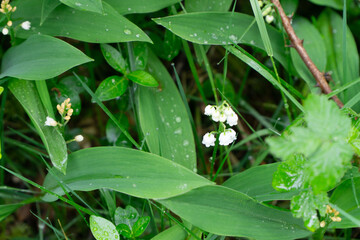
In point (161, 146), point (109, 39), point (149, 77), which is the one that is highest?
point (109, 39)

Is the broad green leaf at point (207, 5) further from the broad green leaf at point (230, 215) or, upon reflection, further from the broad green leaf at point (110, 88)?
the broad green leaf at point (230, 215)

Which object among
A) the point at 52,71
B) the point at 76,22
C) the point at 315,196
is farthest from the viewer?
the point at 76,22

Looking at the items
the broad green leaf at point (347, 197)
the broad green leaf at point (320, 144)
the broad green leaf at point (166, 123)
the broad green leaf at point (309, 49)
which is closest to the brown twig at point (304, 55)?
the broad green leaf at point (309, 49)

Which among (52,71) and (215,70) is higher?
(52,71)

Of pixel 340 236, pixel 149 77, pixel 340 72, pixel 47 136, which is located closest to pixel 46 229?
pixel 47 136

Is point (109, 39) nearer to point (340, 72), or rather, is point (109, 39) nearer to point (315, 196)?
point (315, 196)

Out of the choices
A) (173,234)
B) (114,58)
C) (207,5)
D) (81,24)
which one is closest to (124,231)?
(173,234)

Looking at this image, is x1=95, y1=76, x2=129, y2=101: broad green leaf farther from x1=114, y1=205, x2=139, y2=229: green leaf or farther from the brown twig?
the brown twig

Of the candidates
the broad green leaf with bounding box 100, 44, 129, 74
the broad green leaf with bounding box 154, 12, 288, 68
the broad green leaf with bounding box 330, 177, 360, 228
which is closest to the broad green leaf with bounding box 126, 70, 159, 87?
the broad green leaf with bounding box 100, 44, 129, 74
